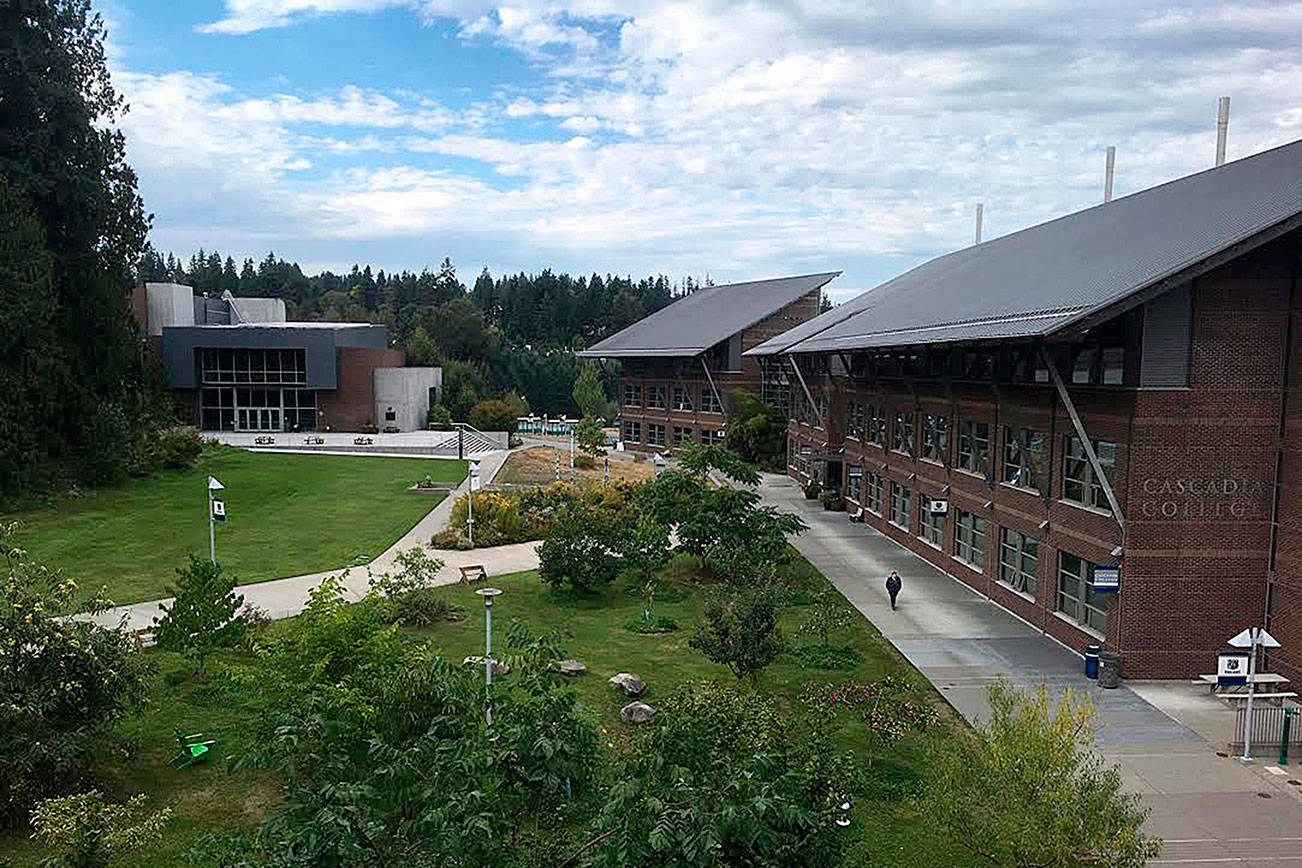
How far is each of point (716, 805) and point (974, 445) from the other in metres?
24.8

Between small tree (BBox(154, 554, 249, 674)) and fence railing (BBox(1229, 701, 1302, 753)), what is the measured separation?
19.2 m

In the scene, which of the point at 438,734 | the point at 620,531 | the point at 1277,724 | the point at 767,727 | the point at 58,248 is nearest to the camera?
the point at 438,734

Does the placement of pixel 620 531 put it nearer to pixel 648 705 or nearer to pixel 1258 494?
pixel 648 705

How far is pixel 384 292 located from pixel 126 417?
12156 cm

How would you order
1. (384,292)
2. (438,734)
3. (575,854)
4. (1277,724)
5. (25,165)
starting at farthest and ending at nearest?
(384,292) → (25,165) → (1277,724) → (438,734) → (575,854)

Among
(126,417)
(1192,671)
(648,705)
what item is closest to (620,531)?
(648,705)

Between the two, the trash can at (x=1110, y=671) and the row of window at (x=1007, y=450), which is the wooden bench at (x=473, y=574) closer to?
the row of window at (x=1007, y=450)

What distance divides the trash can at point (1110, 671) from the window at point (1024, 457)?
5344 mm

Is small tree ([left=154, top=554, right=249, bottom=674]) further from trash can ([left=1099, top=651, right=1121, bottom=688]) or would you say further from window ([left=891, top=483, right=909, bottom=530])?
window ([left=891, top=483, right=909, bottom=530])

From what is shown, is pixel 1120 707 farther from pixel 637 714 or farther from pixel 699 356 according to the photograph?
pixel 699 356

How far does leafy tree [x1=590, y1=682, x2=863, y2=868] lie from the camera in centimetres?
622

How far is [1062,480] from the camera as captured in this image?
23734 millimetres

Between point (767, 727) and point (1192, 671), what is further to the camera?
point (1192, 671)

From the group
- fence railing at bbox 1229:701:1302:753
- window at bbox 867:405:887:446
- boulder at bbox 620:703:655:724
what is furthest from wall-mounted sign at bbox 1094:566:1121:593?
window at bbox 867:405:887:446
